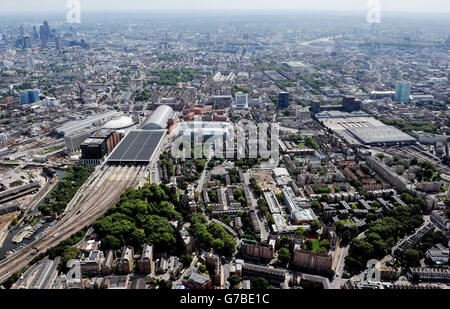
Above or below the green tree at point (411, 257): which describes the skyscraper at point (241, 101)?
above

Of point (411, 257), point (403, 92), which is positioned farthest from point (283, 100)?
point (411, 257)

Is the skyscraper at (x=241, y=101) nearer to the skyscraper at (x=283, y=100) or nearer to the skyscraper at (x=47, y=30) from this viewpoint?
the skyscraper at (x=283, y=100)

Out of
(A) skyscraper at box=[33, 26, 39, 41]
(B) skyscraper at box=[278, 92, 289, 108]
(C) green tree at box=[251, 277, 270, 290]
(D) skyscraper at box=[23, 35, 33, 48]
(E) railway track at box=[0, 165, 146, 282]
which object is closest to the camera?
Answer: (C) green tree at box=[251, 277, 270, 290]

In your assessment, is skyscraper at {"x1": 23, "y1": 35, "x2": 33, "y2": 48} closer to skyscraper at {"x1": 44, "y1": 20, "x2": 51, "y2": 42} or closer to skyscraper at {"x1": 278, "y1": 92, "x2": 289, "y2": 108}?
skyscraper at {"x1": 44, "y1": 20, "x2": 51, "y2": 42}

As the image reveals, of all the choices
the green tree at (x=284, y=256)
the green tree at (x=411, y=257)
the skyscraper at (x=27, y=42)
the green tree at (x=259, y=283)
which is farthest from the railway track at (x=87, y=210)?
the skyscraper at (x=27, y=42)

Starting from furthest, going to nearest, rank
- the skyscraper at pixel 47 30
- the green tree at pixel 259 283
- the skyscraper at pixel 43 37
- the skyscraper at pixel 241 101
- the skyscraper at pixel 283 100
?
1. the skyscraper at pixel 47 30
2. the skyscraper at pixel 43 37
3. the skyscraper at pixel 241 101
4. the skyscraper at pixel 283 100
5. the green tree at pixel 259 283

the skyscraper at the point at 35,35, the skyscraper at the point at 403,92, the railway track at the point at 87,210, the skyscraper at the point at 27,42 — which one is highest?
the skyscraper at the point at 35,35

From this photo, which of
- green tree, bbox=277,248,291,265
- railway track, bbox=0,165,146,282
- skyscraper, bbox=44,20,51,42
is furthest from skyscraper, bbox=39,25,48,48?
green tree, bbox=277,248,291,265
